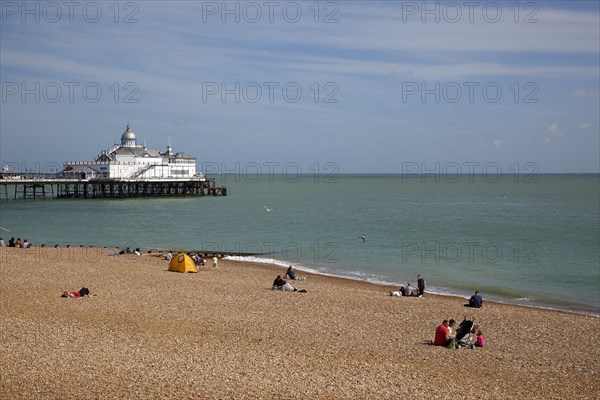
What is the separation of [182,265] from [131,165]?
2197 inches

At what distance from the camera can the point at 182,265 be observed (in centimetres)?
2294

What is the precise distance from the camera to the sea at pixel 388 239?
79.6ft

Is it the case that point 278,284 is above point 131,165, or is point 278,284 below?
below

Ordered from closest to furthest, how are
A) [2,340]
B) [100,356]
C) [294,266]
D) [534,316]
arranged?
[100,356] → [2,340] → [534,316] → [294,266]

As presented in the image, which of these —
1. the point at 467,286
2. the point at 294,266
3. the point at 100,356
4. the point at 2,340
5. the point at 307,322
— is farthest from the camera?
the point at 294,266

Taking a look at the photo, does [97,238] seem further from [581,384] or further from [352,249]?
[581,384]

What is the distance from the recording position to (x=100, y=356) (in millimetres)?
10367

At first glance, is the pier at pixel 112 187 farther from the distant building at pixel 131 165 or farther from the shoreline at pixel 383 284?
the shoreline at pixel 383 284

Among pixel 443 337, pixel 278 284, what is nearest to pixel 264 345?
pixel 443 337

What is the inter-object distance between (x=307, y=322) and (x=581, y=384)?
582cm

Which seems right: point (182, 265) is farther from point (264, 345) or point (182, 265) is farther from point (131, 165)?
point (131, 165)

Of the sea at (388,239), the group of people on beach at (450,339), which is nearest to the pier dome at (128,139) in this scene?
the sea at (388,239)

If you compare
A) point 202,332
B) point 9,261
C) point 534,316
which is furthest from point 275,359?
point 9,261

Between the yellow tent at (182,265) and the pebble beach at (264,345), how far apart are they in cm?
296
